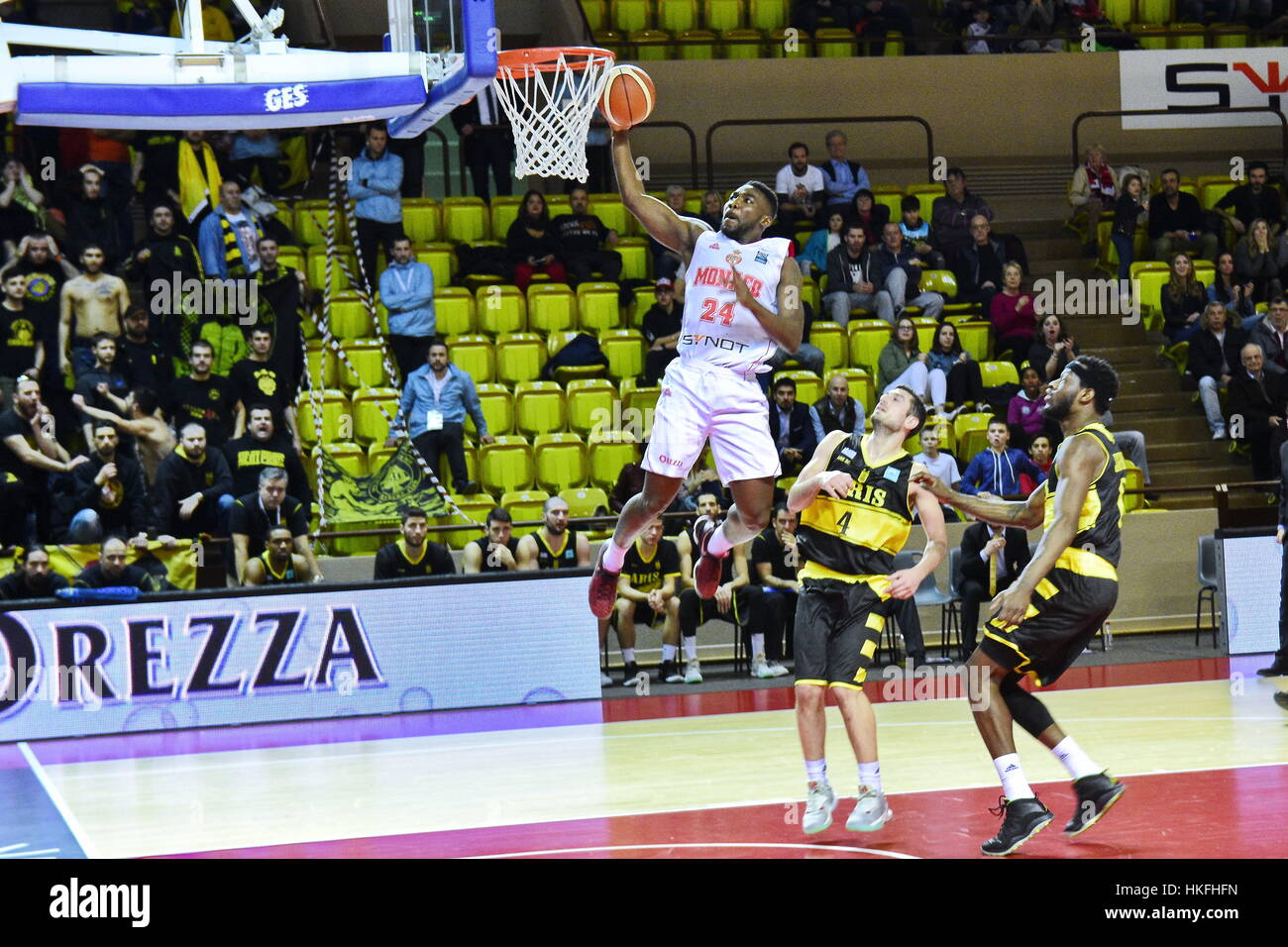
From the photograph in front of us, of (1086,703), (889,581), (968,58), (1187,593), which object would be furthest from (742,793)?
(968,58)

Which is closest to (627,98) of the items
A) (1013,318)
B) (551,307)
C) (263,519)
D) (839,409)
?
(263,519)

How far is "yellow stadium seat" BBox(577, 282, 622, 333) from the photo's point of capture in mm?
16094

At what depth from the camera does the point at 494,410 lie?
15.2 meters

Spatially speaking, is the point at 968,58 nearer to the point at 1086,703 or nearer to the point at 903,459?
the point at 1086,703

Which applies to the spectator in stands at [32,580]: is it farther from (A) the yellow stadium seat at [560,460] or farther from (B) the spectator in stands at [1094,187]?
(B) the spectator in stands at [1094,187]

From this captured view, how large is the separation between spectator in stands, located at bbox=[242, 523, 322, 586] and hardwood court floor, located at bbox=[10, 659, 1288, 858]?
1301mm

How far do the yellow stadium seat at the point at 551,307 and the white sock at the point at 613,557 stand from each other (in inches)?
301

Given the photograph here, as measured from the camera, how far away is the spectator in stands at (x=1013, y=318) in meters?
16.5

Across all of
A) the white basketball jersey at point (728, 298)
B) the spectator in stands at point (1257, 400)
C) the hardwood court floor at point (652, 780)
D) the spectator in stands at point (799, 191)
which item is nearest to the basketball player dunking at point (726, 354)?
the white basketball jersey at point (728, 298)

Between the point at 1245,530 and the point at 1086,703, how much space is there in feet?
9.96

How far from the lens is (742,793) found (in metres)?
8.70

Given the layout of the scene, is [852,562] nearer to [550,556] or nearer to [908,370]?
[550,556]

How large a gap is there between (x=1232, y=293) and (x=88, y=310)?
11.8 m
